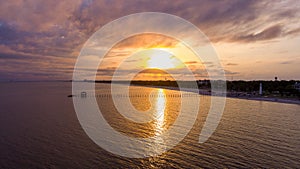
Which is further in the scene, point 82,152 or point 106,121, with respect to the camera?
point 106,121

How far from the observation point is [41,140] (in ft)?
101

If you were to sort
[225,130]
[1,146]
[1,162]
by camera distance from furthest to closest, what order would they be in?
[225,130] → [1,146] → [1,162]

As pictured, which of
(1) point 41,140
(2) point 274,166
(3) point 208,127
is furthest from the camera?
(3) point 208,127

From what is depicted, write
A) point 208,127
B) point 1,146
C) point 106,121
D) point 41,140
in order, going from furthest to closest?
point 106,121 → point 208,127 → point 41,140 → point 1,146

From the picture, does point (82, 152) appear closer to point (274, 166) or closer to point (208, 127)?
point (274, 166)

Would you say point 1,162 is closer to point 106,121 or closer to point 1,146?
point 1,146

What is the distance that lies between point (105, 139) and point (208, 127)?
18033 millimetres

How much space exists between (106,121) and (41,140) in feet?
49.8

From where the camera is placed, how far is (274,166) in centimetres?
2145

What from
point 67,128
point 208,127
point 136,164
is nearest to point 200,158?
point 136,164

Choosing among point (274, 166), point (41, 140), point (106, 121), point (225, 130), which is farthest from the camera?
point (106, 121)

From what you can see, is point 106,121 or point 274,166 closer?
point 274,166

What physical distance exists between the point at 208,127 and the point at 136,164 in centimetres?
2048

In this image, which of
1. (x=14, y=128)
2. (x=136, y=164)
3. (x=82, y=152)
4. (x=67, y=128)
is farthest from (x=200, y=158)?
(x=14, y=128)
